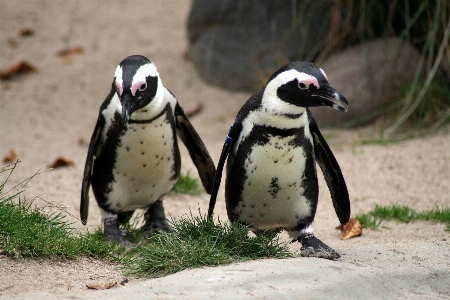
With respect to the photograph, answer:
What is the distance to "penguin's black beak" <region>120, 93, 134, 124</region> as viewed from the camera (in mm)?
3367

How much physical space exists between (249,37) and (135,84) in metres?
4.40

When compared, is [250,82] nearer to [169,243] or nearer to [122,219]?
[122,219]

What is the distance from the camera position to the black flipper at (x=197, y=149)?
4149 millimetres

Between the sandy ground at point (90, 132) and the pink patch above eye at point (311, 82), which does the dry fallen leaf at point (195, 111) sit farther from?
the pink patch above eye at point (311, 82)

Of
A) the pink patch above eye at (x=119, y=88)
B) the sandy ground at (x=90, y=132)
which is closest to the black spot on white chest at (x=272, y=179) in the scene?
the sandy ground at (x=90, y=132)

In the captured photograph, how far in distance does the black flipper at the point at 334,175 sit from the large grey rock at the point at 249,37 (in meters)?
3.59

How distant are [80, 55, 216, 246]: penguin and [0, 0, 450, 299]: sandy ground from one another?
0.30m

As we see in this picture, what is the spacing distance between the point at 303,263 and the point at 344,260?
0.28 m

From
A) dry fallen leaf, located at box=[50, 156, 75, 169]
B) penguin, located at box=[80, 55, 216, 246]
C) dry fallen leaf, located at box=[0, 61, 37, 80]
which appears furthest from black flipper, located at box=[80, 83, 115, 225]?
dry fallen leaf, located at box=[0, 61, 37, 80]

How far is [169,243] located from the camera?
3.01 meters

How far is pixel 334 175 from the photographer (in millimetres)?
3553

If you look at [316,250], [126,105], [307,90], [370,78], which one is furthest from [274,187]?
[370,78]

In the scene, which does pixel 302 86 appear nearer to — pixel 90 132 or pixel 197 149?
pixel 197 149

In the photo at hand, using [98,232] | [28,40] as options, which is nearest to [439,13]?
A: [98,232]
